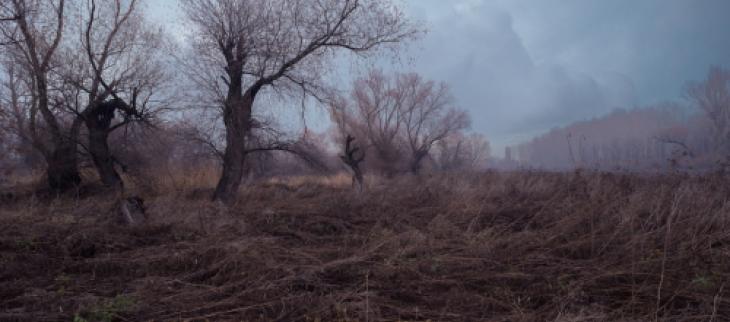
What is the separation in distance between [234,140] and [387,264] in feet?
24.9

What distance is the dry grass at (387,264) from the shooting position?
9.62 ft

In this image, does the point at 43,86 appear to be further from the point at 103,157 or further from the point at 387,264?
the point at 387,264

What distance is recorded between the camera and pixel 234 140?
33.6ft

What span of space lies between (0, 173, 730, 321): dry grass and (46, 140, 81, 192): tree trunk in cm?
638

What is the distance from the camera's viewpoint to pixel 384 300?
10.1ft

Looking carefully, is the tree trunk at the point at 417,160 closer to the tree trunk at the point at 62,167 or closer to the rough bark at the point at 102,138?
the rough bark at the point at 102,138

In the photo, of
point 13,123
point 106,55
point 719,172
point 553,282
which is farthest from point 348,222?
point 13,123

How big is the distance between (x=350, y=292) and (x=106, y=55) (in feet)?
38.4

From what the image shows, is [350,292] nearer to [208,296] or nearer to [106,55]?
[208,296]

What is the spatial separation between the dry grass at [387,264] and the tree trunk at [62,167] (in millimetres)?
6382

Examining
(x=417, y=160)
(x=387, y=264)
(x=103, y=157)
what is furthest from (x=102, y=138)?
(x=417, y=160)

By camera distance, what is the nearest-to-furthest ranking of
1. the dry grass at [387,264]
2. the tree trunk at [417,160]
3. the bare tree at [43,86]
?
the dry grass at [387,264] → the bare tree at [43,86] → the tree trunk at [417,160]

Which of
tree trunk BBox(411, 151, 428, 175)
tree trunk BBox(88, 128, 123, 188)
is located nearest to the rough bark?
tree trunk BBox(88, 128, 123, 188)

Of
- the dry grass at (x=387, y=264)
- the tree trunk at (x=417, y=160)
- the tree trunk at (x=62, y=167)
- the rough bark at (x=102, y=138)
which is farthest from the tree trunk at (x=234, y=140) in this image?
the tree trunk at (x=417, y=160)
